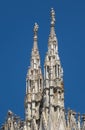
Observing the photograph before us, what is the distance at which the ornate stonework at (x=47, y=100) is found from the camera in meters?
66.4

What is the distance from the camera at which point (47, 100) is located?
6700 centimetres

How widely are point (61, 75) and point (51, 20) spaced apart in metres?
5.30

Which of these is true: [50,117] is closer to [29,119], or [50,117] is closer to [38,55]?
[29,119]

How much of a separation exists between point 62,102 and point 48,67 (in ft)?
10.3

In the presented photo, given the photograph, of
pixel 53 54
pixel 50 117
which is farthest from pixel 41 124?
pixel 53 54

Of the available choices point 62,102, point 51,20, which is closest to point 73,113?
point 62,102

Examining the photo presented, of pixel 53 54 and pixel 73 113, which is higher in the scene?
pixel 53 54

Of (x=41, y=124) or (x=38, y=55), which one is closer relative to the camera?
(x=41, y=124)

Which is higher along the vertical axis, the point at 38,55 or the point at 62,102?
the point at 38,55

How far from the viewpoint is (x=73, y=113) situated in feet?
226

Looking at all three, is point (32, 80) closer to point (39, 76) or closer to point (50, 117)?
point (39, 76)

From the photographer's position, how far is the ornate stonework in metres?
66.4

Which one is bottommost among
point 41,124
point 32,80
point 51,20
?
point 41,124

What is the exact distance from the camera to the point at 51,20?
2817 inches
